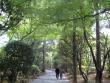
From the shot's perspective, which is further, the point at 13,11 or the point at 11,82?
the point at 11,82

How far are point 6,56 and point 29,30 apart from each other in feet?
10.4

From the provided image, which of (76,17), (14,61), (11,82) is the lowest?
(11,82)

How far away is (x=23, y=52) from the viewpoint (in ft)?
74.4

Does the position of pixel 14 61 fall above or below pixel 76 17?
below

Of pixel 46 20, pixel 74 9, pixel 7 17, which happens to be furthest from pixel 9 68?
pixel 74 9

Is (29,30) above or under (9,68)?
above

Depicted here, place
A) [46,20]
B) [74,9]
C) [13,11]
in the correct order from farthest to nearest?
[13,11] → [46,20] → [74,9]

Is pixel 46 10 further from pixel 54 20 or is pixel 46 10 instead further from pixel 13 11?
pixel 13 11

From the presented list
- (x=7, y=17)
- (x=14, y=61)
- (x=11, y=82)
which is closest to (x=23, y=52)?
(x=14, y=61)

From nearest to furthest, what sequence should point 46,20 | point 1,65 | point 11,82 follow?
1. point 46,20
2. point 1,65
3. point 11,82

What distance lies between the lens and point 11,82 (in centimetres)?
2320

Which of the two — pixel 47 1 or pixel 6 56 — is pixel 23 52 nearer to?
pixel 6 56

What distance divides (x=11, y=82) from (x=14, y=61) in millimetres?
1920

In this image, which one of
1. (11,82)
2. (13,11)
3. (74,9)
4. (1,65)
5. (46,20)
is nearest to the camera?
(74,9)
